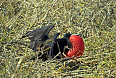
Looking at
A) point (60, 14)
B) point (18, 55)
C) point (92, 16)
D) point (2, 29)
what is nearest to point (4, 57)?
point (18, 55)

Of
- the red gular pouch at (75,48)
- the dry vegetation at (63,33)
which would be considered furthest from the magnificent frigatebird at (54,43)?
the dry vegetation at (63,33)

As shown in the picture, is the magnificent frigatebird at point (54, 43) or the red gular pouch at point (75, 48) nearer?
the magnificent frigatebird at point (54, 43)

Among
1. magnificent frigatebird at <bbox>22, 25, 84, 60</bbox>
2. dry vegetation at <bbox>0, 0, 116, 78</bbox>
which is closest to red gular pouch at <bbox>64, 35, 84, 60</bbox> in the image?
magnificent frigatebird at <bbox>22, 25, 84, 60</bbox>

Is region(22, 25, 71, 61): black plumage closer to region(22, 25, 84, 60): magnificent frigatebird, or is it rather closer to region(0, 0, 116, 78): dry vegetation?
region(22, 25, 84, 60): magnificent frigatebird

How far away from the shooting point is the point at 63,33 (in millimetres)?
3557

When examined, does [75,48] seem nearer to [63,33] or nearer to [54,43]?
[54,43]

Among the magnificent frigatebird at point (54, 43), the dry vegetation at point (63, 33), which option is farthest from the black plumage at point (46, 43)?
the dry vegetation at point (63, 33)

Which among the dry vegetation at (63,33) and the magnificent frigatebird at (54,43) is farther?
the magnificent frigatebird at (54,43)

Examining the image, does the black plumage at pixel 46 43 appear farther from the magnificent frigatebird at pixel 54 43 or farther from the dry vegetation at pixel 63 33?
the dry vegetation at pixel 63 33

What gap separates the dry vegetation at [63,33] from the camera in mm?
2623

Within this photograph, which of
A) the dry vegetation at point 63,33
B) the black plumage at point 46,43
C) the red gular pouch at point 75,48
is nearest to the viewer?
the dry vegetation at point 63,33

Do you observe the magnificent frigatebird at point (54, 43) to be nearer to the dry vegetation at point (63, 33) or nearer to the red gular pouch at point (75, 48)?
the red gular pouch at point (75, 48)

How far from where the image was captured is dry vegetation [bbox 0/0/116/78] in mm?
2623

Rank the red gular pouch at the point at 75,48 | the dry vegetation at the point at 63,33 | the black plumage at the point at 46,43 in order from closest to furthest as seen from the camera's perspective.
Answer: the dry vegetation at the point at 63,33
the black plumage at the point at 46,43
the red gular pouch at the point at 75,48
